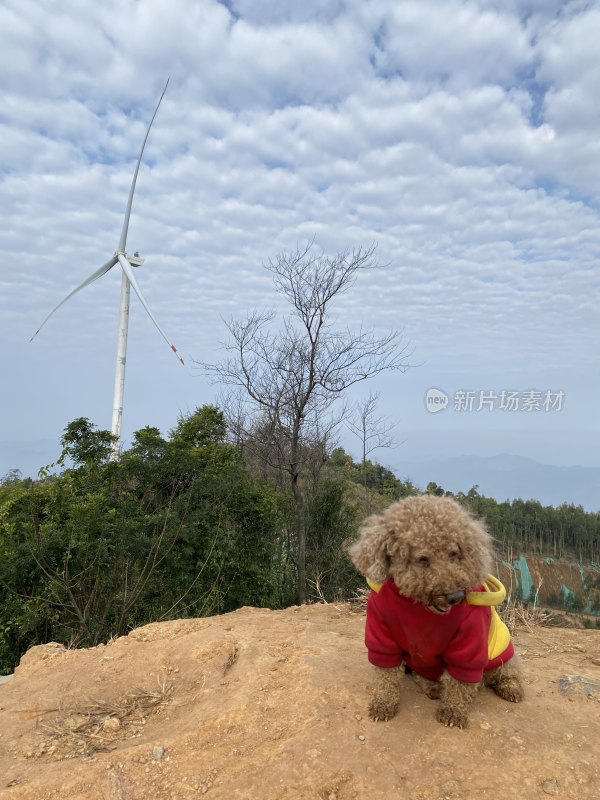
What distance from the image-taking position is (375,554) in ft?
9.97

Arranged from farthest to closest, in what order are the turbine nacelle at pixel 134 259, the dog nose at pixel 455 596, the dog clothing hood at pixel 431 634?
the turbine nacelle at pixel 134 259
the dog clothing hood at pixel 431 634
the dog nose at pixel 455 596

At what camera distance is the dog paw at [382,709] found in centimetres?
308

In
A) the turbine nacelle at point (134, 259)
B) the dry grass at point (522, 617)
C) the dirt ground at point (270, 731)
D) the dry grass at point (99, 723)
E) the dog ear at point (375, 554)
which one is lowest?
the dry grass at point (99, 723)

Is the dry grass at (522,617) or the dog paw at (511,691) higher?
the dog paw at (511,691)

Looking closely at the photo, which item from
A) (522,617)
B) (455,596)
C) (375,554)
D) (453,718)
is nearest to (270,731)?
(453,718)

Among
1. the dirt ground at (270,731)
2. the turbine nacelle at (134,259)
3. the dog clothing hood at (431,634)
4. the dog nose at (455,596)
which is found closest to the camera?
the dirt ground at (270,731)

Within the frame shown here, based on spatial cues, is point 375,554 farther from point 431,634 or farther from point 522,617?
point 522,617

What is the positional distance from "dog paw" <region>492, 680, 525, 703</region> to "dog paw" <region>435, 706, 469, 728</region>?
0.45 metres

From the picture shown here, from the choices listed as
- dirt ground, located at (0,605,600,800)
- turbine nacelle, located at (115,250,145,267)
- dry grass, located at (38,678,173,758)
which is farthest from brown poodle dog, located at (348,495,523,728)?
turbine nacelle, located at (115,250,145,267)

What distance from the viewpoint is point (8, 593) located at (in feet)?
23.8

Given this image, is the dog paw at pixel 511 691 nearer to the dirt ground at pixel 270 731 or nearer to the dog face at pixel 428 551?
the dirt ground at pixel 270 731

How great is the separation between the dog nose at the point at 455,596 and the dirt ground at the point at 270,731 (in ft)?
2.53

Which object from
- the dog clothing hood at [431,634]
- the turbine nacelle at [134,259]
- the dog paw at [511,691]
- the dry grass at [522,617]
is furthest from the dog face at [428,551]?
the turbine nacelle at [134,259]

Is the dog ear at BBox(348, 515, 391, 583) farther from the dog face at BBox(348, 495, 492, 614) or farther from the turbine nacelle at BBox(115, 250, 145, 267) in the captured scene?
the turbine nacelle at BBox(115, 250, 145, 267)
